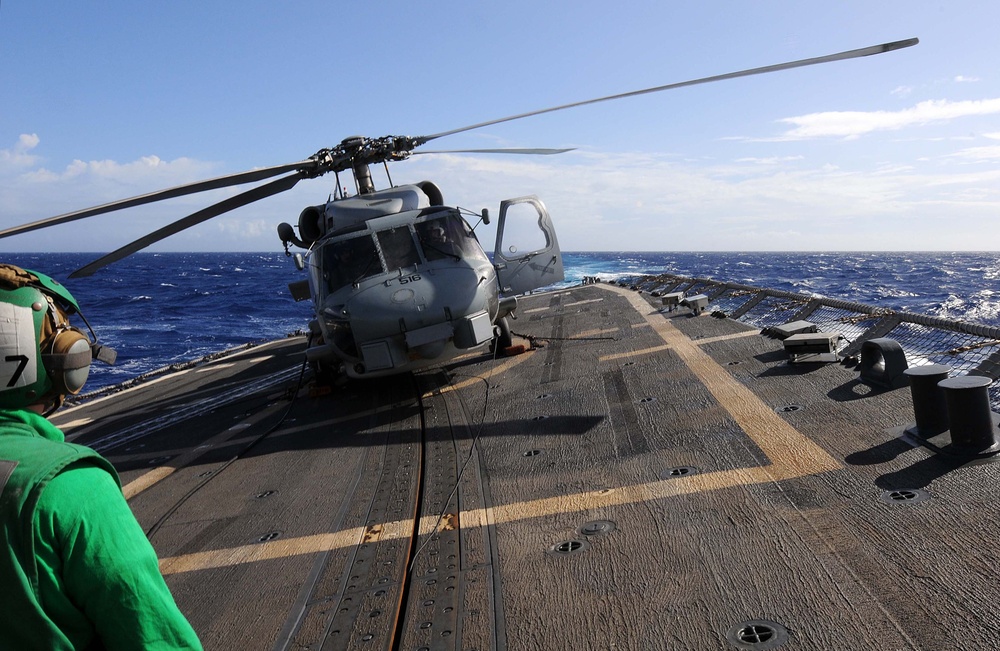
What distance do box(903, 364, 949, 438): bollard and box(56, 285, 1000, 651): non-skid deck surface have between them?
0.81ft

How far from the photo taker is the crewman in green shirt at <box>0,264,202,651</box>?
4.58 feet

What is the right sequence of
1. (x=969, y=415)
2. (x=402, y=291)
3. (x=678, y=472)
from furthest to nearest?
1. (x=402, y=291)
2. (x=678, y=472)
3. (x=969, y=415)

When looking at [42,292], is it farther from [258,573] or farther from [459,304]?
[459,304]

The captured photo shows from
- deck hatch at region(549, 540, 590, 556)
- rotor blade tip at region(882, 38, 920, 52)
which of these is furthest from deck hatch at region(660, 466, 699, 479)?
rotor blade tip at region(882, 38, 920, 52)

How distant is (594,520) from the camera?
4.49 meters

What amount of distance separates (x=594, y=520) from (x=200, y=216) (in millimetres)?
7125

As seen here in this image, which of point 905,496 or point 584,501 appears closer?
point 905,496

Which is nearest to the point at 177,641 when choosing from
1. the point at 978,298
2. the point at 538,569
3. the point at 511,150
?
the point at 538,569

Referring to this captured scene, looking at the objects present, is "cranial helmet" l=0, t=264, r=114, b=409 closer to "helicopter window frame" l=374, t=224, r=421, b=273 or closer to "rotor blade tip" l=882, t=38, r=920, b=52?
"rotor blade tip" l=882, t=38, r=920, b=52

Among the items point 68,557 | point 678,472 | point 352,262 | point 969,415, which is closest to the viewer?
point 68,557

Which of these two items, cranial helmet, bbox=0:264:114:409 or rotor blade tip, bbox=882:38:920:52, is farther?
rotor blade tip, bbox=882:38:920:52

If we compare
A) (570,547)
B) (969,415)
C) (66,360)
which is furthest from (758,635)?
(66,360)

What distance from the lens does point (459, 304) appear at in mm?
8836

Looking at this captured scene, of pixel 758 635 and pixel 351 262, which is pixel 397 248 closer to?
pixel 351 262
